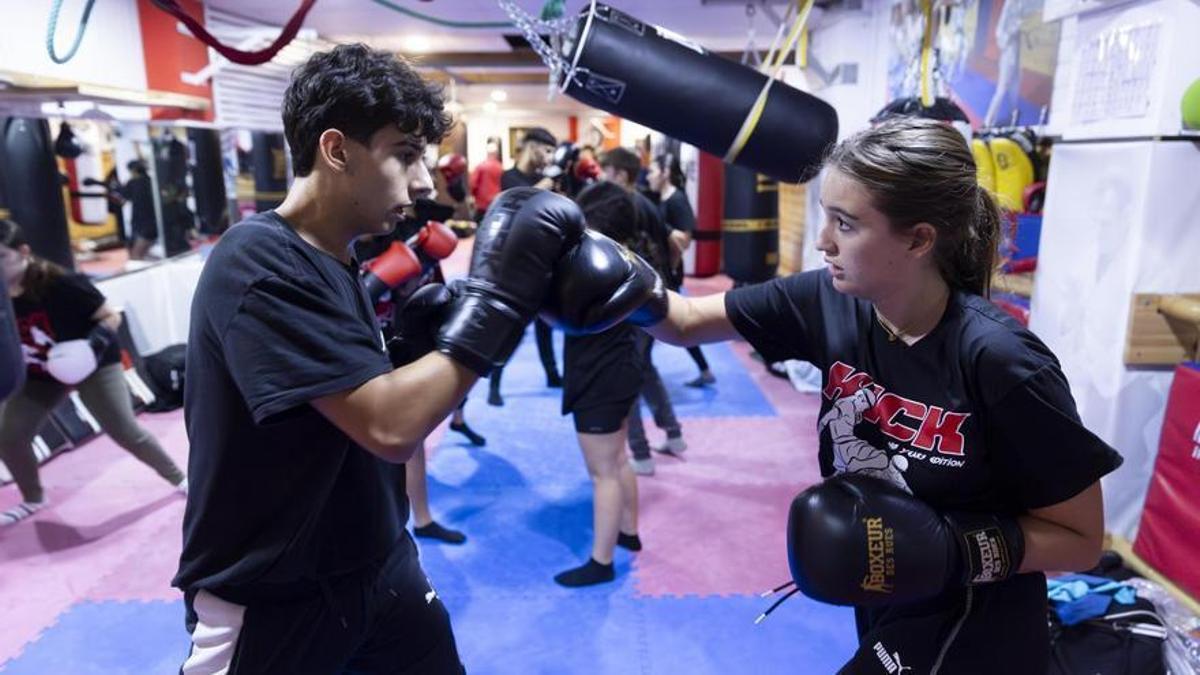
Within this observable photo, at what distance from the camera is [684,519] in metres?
3.23

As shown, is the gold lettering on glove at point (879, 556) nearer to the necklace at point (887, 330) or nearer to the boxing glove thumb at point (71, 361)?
the necklace at point (887, 330)

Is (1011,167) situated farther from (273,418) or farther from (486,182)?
(486,182)

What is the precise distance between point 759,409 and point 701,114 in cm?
272

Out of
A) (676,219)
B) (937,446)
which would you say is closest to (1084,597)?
(937,446)

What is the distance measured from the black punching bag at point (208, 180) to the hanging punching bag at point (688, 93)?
15.1ft

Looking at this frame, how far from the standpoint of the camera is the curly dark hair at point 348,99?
1.17 m

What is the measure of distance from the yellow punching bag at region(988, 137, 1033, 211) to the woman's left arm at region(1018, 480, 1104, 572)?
2523 mm

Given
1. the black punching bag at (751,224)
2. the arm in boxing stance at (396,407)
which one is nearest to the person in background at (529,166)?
the black punching bag at (751,224)

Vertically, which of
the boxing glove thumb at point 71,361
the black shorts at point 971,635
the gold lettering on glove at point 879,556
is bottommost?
the boxing glove thumb at point 71,361

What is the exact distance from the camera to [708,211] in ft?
31.0

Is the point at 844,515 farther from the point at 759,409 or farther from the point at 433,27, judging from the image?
the point at 433,27

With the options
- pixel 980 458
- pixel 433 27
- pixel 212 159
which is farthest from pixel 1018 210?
pixel 212 159

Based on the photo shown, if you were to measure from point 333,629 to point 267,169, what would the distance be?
20.7 ft

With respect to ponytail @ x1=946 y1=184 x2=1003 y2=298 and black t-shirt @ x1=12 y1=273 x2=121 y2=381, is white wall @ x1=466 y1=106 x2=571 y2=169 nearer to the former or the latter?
black t-shirt @ x1=12 y1=273 x2=121 y2=381
